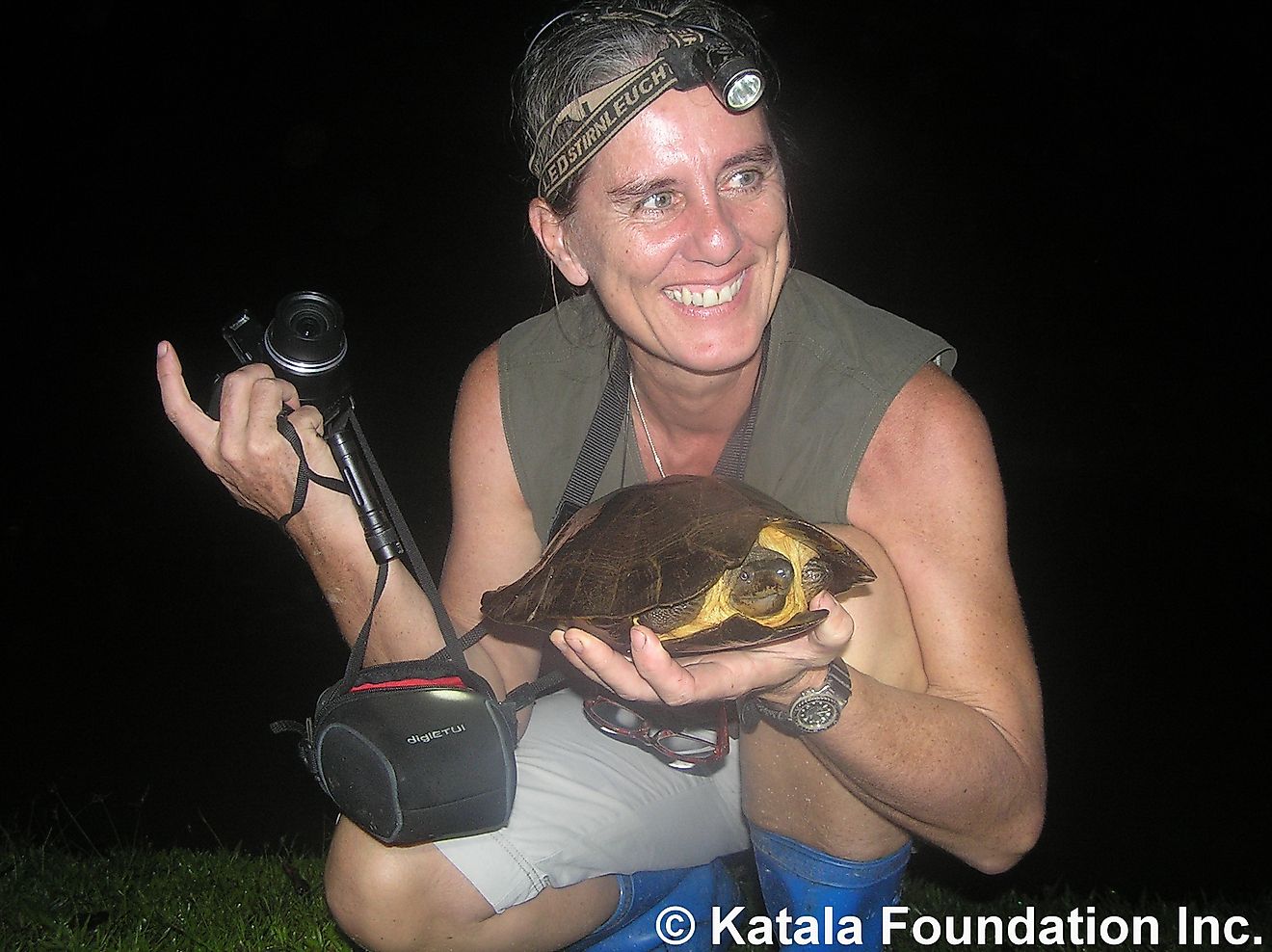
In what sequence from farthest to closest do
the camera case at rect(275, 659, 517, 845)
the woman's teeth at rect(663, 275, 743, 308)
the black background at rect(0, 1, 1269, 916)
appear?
the black background at rect(0, 1, 1269, 916), the woman's teeth at rect(663, 275, 743, 308), the camera case at rect(275, 659, 517, 845)

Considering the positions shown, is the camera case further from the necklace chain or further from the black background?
the black background

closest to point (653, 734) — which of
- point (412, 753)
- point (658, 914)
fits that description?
point (658, 914)

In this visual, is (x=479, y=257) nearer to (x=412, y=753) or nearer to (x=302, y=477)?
(x=302, y=477)

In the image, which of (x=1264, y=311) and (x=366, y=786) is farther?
(x=1264, y=311)

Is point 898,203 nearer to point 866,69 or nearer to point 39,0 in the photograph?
point 866,69

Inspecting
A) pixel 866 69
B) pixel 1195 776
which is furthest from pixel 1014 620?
pixel 866 69

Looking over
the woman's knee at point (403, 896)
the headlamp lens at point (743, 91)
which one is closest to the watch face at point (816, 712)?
the woman's knee at point (403, 896)

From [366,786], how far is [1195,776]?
2.31 m

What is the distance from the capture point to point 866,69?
8312 millimetres

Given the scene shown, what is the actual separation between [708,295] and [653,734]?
2.17 feet

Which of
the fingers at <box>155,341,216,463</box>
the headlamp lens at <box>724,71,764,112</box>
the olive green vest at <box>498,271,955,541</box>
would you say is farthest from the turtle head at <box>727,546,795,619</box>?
the fingers at <box>155,341,216,463</box>

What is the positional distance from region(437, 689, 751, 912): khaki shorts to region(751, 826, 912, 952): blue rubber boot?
12 centimetres

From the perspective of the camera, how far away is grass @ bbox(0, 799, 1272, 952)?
1785 millimetres

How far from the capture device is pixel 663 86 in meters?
1.32
